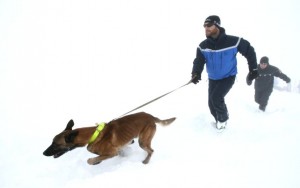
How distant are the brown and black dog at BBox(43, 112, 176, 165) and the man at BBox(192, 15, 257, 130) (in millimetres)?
1329

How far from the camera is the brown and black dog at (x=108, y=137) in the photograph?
3486 mm

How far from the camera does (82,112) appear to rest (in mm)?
6727

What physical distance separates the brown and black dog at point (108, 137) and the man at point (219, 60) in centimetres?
133

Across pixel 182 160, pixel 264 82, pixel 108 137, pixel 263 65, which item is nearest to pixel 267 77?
pixel 264 82

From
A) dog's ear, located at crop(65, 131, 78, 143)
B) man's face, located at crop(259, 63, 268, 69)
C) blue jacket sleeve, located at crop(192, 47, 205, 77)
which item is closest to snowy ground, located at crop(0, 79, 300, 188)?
dog's ear, located at crop(65, 131, 78, 143)

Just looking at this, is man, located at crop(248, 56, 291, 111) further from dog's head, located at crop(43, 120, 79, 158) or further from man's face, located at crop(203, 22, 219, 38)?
dog's head, located at crop(43, 120, 79, 158)

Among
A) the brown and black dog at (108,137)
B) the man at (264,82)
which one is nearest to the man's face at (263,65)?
the man at (264,82)

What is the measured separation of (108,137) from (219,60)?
7.95 feet

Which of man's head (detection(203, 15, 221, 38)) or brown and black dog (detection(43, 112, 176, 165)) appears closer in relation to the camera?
brown and black dog (detection(43, 112, 176, 165))

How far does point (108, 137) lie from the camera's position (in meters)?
3.74

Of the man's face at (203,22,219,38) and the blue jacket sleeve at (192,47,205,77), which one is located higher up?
the man's face at (203,22,219,38)

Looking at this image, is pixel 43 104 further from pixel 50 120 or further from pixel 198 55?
pixel 198 55

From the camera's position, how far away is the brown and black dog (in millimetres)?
3486

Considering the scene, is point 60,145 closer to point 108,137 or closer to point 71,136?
point 71,136
